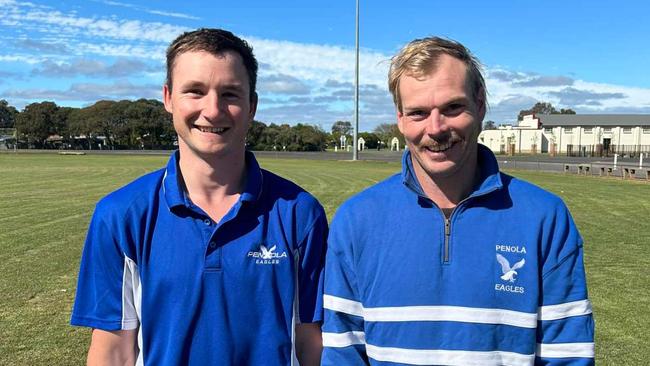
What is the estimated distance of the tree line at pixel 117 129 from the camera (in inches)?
3903

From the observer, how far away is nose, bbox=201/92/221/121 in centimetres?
230

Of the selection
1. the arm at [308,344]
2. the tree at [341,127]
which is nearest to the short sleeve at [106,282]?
the arm at [308,344]

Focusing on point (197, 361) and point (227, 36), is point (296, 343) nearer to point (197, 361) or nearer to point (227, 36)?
point (197, 361)

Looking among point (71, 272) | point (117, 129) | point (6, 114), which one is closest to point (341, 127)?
point (117, 129)

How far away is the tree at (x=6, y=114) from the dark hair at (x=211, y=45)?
558 feet

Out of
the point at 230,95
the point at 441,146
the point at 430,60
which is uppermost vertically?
the point at 430,60

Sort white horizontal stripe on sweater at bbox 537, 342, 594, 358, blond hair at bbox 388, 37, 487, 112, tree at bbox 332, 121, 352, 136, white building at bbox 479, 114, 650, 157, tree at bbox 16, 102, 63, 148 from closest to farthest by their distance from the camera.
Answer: white horizontal stripe on sweater at bbox 537, 342, 594, 358 < blond hair at bbox 388, 37, 487, 112 < white building at bbox 479, 114, 650, 157 < tree at bbox 16, 102, 63, 148 < tree at bbox 332, 121, 352, 136

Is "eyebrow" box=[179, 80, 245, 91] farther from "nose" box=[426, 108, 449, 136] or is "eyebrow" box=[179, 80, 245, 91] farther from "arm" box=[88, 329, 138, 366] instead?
"arm" box=[88, 329, 138, 366]

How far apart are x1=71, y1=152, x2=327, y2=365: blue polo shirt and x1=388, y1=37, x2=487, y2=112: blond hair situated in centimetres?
85

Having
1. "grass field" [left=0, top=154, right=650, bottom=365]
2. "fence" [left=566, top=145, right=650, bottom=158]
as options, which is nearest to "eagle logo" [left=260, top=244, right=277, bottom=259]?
"grass field" [left=0, top=154, right=650, bottom=365]

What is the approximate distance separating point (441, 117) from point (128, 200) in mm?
1352

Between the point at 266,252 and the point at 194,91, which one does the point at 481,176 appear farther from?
the point at 194,91

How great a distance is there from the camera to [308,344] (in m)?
2.50

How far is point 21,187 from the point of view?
21.1 meters
